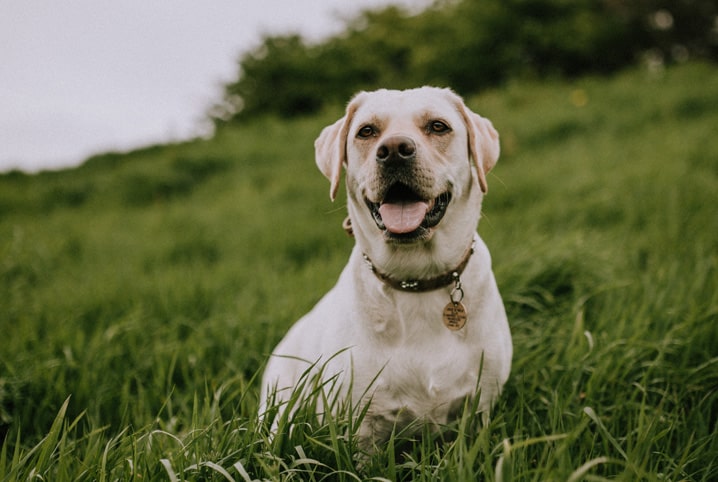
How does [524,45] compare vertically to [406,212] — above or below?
above

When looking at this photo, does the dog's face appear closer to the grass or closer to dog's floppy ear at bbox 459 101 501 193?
dog's floppy ear at bbox 459 101 501 193

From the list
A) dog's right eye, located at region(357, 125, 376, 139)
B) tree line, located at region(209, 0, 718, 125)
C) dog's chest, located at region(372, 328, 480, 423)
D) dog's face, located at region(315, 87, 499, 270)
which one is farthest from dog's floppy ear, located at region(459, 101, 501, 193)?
tree line, located at region(209, 0, 718, 125)

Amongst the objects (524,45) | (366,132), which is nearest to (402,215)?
(366,132)

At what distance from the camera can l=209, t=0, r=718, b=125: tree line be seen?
14195 mm

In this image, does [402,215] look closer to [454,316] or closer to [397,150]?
[397,150]

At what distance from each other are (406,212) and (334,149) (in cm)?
46

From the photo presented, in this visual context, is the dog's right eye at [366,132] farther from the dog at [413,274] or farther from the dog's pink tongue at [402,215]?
the dog's pink tongue at [402,215]

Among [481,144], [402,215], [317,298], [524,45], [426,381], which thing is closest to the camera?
[426,381]

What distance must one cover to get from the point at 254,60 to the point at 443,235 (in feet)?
59.1

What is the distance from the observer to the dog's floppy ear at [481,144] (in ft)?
6.91

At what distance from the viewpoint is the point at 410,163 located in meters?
1.95

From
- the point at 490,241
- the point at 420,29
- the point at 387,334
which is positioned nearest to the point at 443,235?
the point at 387,334

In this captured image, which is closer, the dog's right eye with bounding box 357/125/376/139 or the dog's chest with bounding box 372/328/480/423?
the dog's chest with bounding box 372/328/480/423

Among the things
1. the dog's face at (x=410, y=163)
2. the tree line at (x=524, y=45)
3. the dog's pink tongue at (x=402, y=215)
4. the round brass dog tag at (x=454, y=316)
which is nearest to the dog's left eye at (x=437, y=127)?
the dog's face at (x=410, y=163)
